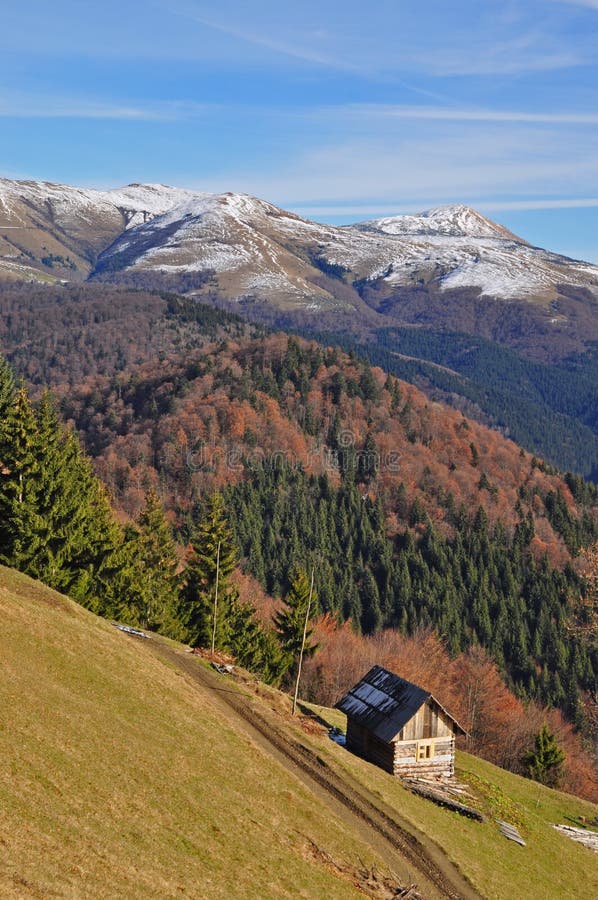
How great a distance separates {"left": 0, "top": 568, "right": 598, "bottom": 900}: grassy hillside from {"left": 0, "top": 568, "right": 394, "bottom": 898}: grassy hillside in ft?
0.26

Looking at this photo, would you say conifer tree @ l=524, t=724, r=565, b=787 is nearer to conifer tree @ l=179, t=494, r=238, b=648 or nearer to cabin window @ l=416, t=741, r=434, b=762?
cabin window @ l=416, t=741, r=434, b=762

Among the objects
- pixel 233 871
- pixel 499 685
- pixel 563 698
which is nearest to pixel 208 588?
pixel 233 871

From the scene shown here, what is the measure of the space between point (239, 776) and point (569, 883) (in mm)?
21621

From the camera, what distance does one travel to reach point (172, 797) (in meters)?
31.0

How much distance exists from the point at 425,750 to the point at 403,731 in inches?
102

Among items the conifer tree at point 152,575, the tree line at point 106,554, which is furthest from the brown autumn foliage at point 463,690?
the conifer tree at point 152,575

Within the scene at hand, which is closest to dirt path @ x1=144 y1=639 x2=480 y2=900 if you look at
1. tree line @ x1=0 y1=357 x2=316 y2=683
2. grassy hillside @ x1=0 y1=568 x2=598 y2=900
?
grassy hillside @ x1=0 y1=568 x2=598 y2=900

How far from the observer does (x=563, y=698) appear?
144875mm

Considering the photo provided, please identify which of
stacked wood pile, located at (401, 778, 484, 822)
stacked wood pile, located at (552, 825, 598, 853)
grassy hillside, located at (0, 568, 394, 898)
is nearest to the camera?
grassy hillside, located at (0, 568, 394, 898)

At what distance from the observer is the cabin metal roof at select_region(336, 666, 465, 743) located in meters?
53.9

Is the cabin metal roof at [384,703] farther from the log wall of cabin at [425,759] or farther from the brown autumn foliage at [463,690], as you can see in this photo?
the brown autumn foliage at [463,690]

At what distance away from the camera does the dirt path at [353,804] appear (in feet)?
120

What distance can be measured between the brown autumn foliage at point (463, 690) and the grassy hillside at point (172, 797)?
133ft

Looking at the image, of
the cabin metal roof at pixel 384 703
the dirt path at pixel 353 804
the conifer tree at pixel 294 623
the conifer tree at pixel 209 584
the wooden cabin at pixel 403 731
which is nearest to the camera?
the dirt path at pixel 353 804
